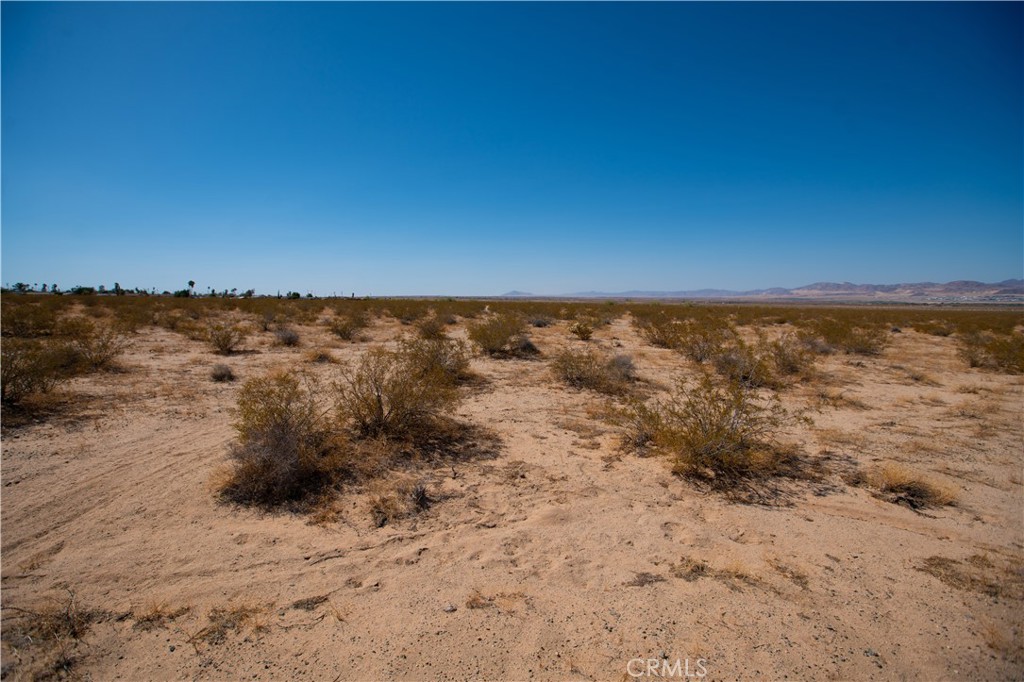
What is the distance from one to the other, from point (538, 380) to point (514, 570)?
6958 millimetres

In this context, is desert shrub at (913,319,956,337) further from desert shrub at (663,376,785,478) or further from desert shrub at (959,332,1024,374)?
desert shrub at (663,376,785,478)

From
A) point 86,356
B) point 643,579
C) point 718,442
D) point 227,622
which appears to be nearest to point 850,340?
point 718,442

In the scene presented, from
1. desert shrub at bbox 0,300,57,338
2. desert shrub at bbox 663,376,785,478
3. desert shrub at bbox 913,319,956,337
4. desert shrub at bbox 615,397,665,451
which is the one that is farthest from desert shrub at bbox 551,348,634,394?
desert shrub at bbox 913,319,956,337

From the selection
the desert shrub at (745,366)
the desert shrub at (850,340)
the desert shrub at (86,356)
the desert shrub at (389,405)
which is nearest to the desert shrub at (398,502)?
the desert shrub at (389,405)

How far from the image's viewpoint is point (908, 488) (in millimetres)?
5145

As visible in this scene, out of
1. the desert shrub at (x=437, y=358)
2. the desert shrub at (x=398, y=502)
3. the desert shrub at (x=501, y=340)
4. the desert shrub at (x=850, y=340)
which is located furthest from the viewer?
the desert shrub at (x=850, y=340)

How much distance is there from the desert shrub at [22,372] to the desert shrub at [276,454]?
4.60 metres

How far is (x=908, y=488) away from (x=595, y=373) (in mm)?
5833

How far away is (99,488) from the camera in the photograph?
476 centimetres

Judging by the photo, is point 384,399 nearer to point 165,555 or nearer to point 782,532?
point 165,555

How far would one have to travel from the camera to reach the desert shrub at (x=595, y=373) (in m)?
9.87

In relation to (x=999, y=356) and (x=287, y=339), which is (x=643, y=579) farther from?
(x=999, y=356)

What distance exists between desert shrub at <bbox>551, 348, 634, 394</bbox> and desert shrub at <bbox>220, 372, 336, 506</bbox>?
6.10m

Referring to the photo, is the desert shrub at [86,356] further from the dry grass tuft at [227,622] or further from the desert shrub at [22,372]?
the dry grass tuft at [227,622]
